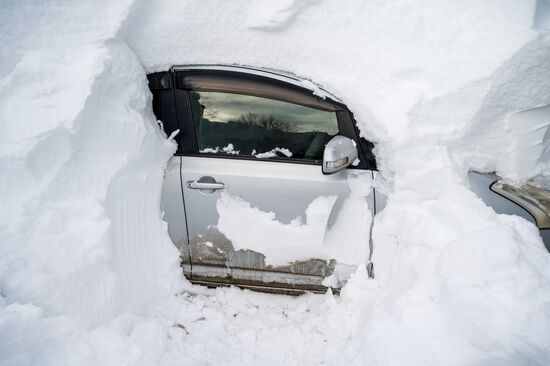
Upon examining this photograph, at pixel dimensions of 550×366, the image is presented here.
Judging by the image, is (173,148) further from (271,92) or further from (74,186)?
(271,92)

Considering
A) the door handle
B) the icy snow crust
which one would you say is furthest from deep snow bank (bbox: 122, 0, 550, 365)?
the door handle

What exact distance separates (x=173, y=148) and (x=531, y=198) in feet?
7.43

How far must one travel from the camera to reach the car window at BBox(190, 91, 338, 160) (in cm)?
220

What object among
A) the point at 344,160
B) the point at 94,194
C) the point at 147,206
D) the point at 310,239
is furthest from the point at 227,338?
the point at 344,160

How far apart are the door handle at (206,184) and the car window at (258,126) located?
7.6 inches

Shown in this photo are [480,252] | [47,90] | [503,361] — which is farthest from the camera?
[47,90]

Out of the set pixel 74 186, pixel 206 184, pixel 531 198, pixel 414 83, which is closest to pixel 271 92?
pixel 206 184

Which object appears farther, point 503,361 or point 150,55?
point 150,55

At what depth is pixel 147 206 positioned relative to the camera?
2.22m

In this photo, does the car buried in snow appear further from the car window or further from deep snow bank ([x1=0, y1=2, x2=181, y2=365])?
deep snow bank ([x1=0, y1=2, x2=181, y2=365])

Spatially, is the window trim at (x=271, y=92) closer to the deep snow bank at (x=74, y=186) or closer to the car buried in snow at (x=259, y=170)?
the car buried in snow at (x=259, y=170)

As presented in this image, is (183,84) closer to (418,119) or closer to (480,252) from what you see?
(418,119)

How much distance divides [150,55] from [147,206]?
991 millimetres

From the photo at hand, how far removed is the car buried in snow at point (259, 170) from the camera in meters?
2.19
